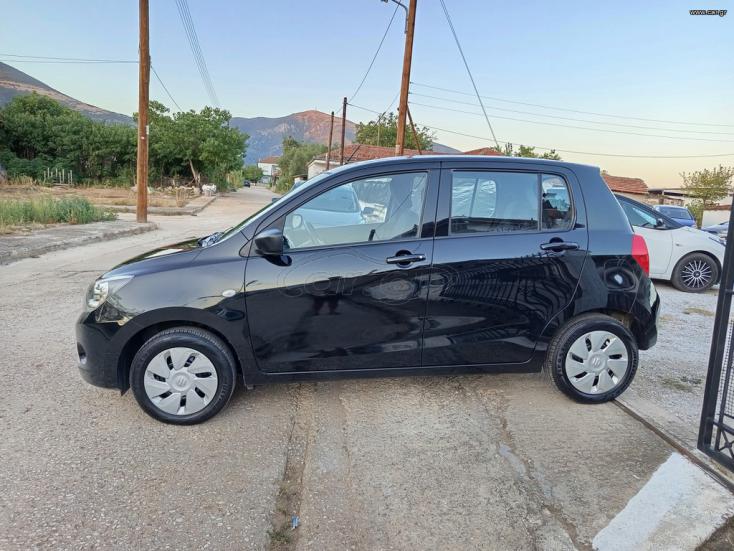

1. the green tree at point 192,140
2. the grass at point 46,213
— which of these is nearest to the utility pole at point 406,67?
the grass at point 46,213

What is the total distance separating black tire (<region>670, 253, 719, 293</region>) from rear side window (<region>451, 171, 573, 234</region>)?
6.25 m

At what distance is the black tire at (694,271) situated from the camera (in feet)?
27.2

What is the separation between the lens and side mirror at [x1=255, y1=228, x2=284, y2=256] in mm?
3057

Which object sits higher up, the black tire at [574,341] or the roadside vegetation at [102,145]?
the roadside vegetation at [102,145]

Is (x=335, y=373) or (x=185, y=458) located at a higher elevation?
(x=335, y=373)

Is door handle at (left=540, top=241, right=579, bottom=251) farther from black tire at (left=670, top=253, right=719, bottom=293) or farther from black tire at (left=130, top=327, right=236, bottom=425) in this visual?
black tire at (left=670, top=253, right=719, bottom=293)

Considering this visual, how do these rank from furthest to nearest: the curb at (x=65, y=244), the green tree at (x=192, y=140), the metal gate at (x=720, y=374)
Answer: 1. the green tree at (x=192, y=140)
2. the curb at (x=65, y=244)
3. the metal gate at (x=720, y=374)

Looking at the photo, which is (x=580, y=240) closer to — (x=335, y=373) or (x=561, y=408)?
(x=561, y=408)

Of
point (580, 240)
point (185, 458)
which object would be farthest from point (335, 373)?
point (580, 240)

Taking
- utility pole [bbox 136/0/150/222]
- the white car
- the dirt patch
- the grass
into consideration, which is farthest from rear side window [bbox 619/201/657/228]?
utility pole [bbox 136/0/150/222]

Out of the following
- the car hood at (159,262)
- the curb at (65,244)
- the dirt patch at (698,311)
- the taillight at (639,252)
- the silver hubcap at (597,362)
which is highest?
the taillight at (639,252)

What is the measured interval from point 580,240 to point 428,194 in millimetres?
1175

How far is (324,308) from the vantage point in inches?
125

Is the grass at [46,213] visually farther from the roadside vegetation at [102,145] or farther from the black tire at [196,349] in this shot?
the roadside vegetation at [102,145]
